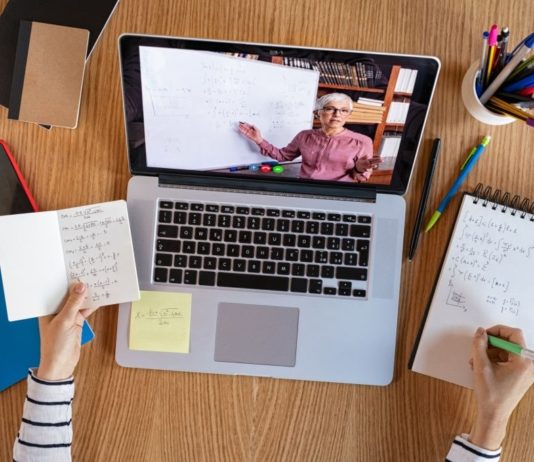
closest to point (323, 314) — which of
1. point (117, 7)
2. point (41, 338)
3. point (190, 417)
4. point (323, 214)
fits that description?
point (323, 214)

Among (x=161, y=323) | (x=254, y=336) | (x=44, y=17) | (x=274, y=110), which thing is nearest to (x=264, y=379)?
(x=254, y=336)

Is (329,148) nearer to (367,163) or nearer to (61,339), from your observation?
(367,163)

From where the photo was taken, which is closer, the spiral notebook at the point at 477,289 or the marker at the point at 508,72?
the marker at the point at 508,72

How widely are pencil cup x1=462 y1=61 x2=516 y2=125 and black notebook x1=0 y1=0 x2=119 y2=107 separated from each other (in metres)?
0.57

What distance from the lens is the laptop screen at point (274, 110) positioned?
28.2 inches

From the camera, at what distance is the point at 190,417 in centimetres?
81

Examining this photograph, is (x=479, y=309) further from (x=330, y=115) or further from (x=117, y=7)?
(x=117, y=7)

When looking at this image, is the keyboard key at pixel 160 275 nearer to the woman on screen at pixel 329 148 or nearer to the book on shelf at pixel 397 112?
the woman on screen at pixel 329 148

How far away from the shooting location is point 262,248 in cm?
81

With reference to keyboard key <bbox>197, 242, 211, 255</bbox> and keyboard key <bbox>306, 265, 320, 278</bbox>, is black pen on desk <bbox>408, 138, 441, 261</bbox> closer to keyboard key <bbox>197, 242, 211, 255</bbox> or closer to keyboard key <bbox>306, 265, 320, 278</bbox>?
keyboard key <bbox>306, 265, 320, 278</bbox>

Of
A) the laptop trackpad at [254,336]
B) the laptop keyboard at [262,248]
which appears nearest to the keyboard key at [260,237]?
the laptop keyboard at [262,248]

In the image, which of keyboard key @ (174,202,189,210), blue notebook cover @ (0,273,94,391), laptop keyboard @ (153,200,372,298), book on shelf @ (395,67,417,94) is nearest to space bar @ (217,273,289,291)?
laptop keyboard @ (153,200,372,298)

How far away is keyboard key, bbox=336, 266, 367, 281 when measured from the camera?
31.8 inches

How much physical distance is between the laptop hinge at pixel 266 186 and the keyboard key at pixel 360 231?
4cm
